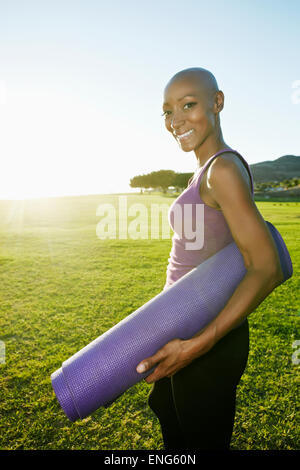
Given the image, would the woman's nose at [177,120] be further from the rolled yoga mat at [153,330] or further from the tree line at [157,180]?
the tree line at [157,180]

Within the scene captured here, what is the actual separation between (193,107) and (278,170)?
156 meters

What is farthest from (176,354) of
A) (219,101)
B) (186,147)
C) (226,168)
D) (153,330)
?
(219,101)

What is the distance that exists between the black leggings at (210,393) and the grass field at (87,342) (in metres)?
1.46

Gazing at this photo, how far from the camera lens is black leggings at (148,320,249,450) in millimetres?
1436

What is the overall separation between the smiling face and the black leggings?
1.16 metres

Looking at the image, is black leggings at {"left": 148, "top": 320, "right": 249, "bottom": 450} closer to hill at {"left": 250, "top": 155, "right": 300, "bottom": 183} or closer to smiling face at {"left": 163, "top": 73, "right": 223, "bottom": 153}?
smiling face at {"left": 163, "top": 73, "right": 223, "bottom": 153}

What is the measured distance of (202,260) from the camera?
4.99ft

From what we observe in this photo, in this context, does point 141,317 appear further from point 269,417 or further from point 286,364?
point 286,364

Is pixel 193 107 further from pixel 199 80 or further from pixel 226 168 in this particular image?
pixel 226 168

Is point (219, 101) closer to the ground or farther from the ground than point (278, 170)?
closer to the ground

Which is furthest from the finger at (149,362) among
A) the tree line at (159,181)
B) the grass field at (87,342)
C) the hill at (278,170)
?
the hill at (278,170)
